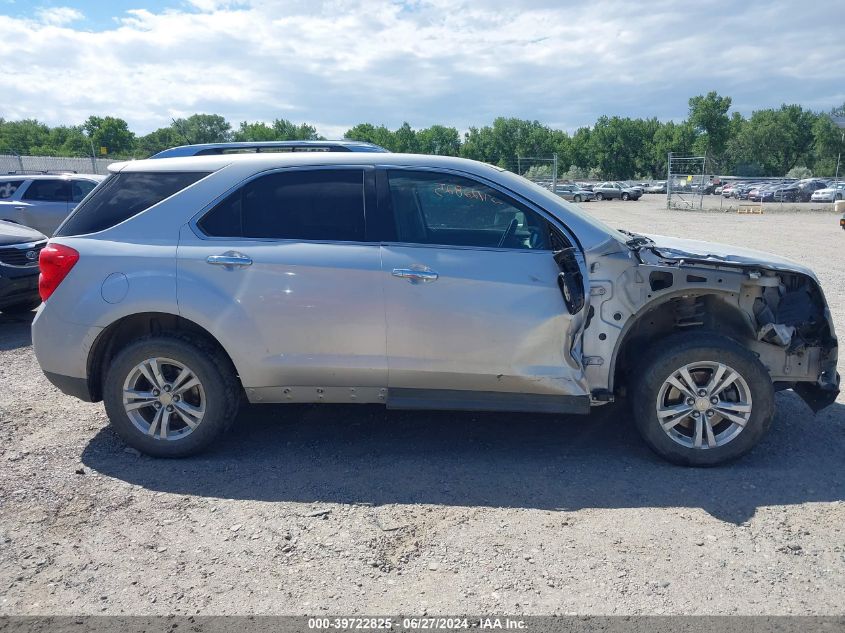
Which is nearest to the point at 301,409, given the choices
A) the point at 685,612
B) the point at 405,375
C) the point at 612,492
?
the point at 405,375

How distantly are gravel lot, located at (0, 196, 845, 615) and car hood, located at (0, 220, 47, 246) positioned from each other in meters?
3.78

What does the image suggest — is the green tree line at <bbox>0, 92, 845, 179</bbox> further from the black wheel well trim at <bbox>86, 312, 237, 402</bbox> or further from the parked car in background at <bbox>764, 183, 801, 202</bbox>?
the black wheel well trim at <bbox>86, 312, 237, 402</bbox>

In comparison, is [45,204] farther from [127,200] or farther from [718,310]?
[718,310]

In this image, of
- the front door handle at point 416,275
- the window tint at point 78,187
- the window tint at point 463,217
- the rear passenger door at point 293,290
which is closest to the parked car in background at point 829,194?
the window tint at point 78,187

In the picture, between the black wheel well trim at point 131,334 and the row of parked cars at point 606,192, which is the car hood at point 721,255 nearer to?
the black wheel well trim at point 131,334

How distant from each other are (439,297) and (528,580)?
1726 millimetres

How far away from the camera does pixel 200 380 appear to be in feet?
14.0

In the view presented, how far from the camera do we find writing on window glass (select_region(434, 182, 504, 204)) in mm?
4340

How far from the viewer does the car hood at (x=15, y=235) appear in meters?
8.11

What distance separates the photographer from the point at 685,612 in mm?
2869

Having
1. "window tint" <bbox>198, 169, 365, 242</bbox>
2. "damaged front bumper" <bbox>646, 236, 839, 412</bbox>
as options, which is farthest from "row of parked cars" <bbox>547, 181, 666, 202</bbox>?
"window tint" <bbox>198, 169, 365, 242</bbox>

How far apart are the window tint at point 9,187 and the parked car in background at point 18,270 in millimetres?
5044

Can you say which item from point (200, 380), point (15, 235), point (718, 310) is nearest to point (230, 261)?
point (200, 380)

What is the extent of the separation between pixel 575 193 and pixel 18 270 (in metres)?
43.9
